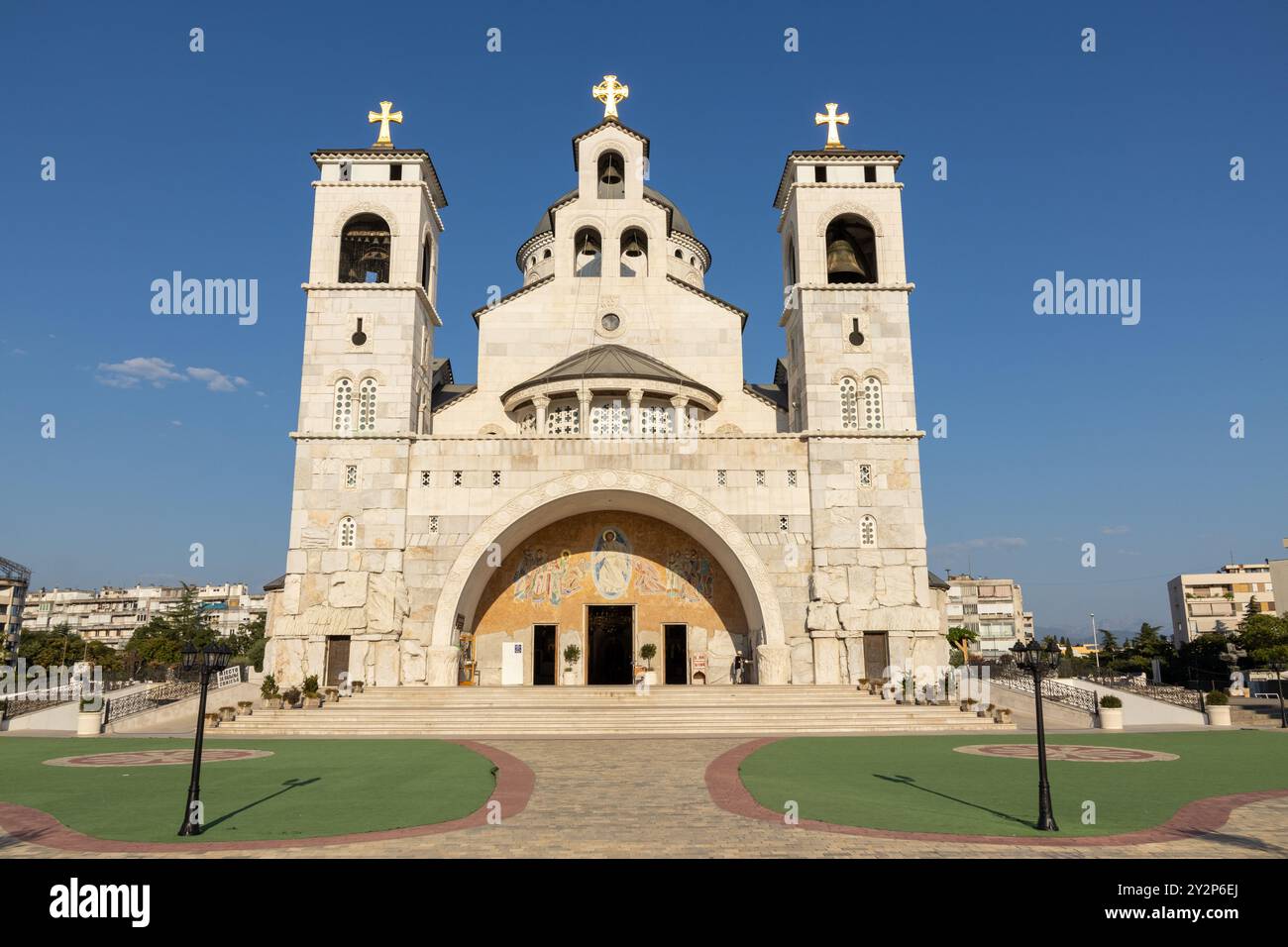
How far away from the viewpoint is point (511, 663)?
3341cm

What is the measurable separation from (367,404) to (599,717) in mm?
15977

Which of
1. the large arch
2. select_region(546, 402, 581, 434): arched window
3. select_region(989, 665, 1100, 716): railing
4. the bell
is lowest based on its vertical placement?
select_region(989, 665, 1100, 716): railing

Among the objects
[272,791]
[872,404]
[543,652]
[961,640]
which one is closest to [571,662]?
[543,652]

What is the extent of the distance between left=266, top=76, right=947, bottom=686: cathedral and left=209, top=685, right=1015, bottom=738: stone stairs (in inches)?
111

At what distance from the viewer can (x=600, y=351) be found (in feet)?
116

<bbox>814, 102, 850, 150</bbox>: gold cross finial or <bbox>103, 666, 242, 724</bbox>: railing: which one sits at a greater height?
<bbox>814, 102, 850, 150</bbox>: gold cross finial

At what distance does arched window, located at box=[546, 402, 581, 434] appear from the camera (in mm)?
34156

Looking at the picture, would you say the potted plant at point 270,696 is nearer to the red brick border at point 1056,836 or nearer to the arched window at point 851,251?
the red brick border at point 1056,836

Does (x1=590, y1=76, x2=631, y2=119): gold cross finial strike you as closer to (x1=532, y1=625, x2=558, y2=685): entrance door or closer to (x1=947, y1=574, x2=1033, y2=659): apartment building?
(x1=532, y1=625, x2=558, y2=685): entrance door

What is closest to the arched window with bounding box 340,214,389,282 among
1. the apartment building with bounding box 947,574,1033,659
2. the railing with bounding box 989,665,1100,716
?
the railing with bounding box 989,665,1100,716

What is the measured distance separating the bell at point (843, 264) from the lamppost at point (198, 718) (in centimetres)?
2974

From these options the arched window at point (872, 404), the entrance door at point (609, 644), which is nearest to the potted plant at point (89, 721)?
the entrance door at point (609, 644)

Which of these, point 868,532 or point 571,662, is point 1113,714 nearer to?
point 868,532
